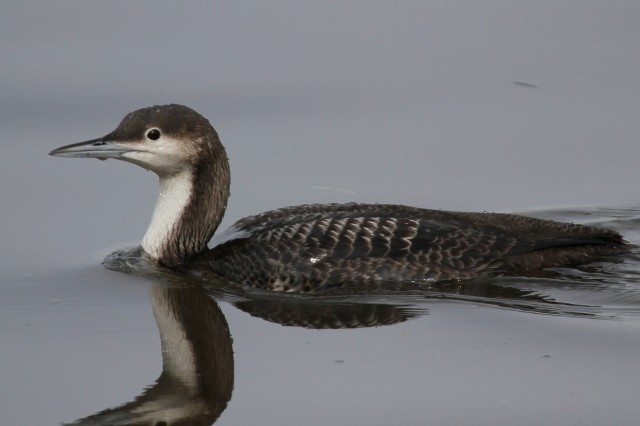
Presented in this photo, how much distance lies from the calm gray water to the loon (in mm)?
158

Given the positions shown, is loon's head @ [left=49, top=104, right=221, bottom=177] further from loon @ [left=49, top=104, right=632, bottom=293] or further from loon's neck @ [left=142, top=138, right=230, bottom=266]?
loon's neck @ [left=142, top=138, right=230, bottom=266]

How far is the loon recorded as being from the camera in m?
9.98

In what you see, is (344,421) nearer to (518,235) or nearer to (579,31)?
(518,235)

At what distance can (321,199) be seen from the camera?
11.6 m

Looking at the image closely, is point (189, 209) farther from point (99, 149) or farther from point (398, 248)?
point (398, 248)

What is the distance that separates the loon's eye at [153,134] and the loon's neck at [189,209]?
34 cm

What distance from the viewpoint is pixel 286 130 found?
1277 cm

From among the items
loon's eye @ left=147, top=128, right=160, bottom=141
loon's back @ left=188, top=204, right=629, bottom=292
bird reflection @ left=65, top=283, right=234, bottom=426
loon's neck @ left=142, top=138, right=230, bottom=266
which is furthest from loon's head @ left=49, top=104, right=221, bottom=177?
bird reflection @ left=65, top=283, right=234, bottom=426

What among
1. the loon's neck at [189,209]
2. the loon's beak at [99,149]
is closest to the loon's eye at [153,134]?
the loon's beak at [99,149]

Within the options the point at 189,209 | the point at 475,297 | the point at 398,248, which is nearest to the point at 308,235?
the point at 398,248

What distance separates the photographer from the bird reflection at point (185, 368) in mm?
7887

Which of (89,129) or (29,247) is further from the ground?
(89,129)

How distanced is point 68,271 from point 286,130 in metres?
2.95

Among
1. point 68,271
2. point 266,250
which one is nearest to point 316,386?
point 266,250
